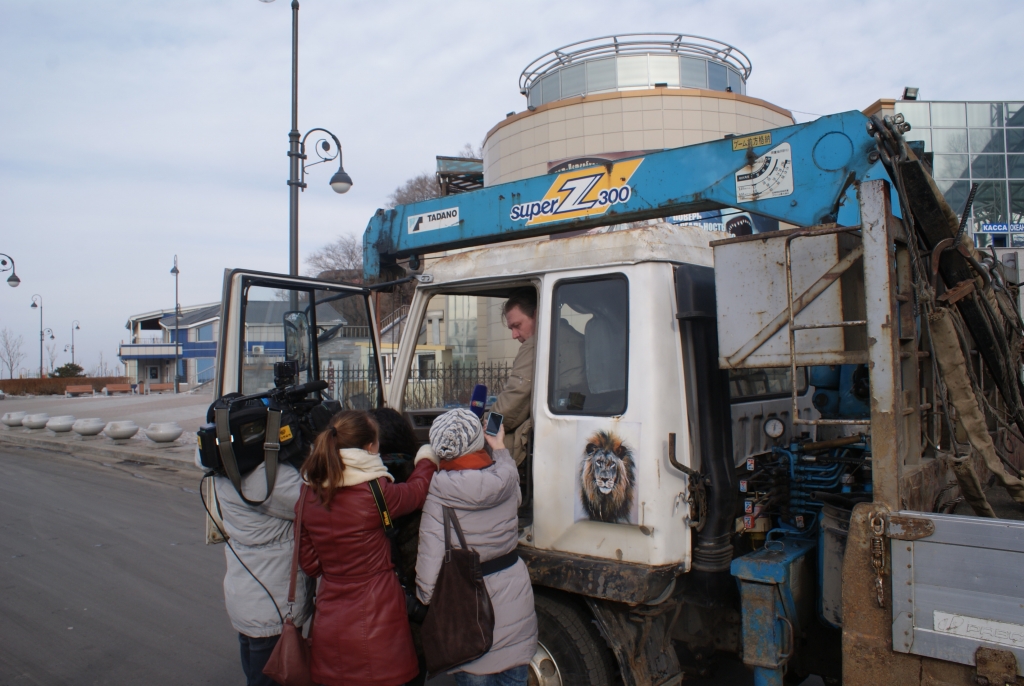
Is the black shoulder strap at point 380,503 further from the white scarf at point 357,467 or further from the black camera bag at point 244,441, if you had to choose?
the black camera bag at point 244,441

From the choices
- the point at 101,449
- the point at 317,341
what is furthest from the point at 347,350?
the point at 101,449

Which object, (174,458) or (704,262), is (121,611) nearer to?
(704,262)

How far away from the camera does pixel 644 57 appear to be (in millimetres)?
22234

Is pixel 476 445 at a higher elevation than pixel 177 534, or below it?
higher

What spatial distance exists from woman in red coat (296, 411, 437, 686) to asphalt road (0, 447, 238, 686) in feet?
6.41

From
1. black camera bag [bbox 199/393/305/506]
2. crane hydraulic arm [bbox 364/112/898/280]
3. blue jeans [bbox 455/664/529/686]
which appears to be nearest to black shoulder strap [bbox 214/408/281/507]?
black camera bag [bbox 199/393/305/506]

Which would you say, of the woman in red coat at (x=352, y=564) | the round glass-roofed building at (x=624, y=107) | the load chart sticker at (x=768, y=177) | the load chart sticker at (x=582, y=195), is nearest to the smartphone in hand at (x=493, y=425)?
the woman in red coat at (x=352, y=564)

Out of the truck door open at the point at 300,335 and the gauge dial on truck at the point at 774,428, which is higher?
the truck door open at the point at 300,335

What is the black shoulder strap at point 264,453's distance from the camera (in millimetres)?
2844

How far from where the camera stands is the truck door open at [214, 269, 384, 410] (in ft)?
11.8

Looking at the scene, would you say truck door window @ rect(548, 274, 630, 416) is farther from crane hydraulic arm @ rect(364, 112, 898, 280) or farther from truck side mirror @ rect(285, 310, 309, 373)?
truck side mirror @ rect(285, 310, 309, 373)

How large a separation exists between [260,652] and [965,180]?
32.4 metres

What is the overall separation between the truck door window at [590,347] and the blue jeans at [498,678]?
1.08 meters

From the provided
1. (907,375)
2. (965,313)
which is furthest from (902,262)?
(965,313)
